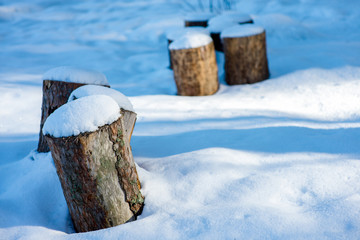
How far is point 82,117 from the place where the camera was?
4.39 feet

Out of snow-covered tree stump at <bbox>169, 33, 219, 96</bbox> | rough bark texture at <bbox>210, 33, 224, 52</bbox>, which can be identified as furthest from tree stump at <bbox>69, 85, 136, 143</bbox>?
rough bark texture at <bbox>210, 33, 224, 52</bbox>

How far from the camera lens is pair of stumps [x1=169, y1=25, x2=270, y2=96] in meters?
3.36

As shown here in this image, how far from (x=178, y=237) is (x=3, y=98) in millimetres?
2889

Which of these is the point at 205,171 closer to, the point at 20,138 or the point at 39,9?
the point at 20,138

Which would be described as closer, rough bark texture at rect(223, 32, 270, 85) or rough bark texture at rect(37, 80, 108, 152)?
rough bark texture at rect(37, 80, 108, 152)

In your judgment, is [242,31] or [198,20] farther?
[198,20]

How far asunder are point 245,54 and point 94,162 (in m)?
2.62

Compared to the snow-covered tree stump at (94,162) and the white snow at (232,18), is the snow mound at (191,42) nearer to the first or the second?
the white snow at (232,18)

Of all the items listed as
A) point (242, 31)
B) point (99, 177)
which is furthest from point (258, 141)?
point (242, 31)

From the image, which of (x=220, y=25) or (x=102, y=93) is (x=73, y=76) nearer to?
(x=102, y=93)

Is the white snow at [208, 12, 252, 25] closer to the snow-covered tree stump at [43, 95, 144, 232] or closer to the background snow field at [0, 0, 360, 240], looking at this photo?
the background snow field at [0, 0, 360, 240]

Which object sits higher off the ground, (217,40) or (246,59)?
(217,40)

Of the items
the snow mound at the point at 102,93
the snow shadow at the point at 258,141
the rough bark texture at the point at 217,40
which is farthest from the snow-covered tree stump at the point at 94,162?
the rough bark texture at the point at 217,40

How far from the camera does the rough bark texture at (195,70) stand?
3.35 meters
